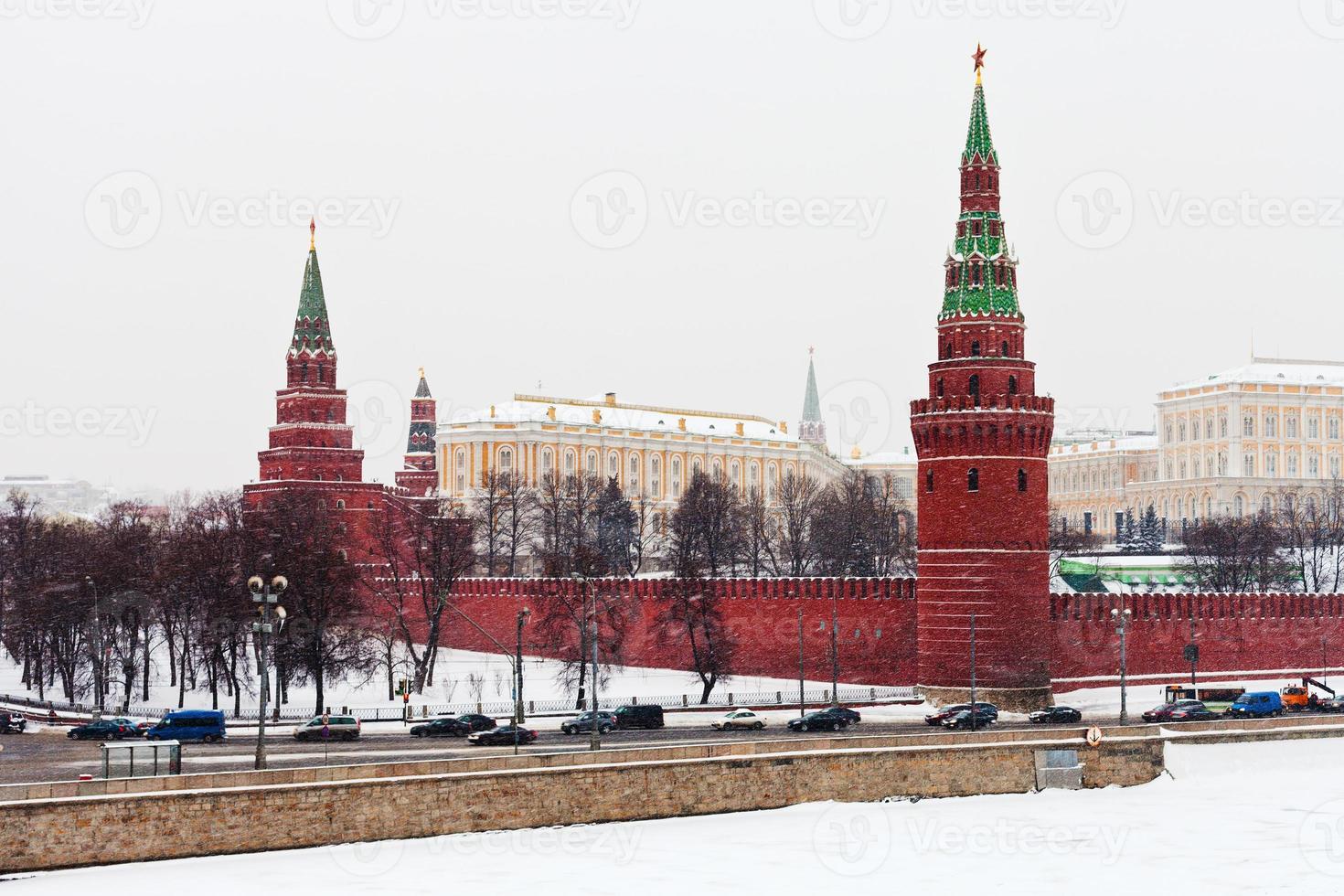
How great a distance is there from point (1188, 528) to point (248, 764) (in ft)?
275

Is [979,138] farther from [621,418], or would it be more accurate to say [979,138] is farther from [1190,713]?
[621,418]

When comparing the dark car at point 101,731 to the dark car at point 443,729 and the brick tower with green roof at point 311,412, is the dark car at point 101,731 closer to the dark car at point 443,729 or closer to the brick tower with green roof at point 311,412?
the dark car at point 443,729

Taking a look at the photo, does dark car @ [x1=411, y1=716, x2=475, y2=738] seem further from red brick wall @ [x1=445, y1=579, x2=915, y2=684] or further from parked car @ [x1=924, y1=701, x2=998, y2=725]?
red brick wall @ [x1=445, y1=579, x2=915, y2=684]

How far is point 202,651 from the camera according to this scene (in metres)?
68.8

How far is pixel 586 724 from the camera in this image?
50.0 metres

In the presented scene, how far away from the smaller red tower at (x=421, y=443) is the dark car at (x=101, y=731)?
81.0 m

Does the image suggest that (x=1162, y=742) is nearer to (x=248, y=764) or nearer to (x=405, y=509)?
(x=248, y=764)

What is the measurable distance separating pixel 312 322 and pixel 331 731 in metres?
46.0

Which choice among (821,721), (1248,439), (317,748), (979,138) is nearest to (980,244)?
(979,138)

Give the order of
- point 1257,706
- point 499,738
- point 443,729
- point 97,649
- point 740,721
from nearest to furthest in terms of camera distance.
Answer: point 499,738 < point 443,729 < point 740,721 < point 1257,706 < point 97,649

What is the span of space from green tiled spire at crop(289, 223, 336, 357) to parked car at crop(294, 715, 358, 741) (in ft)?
146

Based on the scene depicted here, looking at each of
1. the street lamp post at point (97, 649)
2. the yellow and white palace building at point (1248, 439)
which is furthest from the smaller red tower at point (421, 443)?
the street lamp post at point (97, 649)

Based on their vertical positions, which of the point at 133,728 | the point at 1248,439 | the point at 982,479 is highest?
the point at 1248,439

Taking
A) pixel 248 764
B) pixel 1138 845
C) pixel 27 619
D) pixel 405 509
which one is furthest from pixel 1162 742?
pixel 405 509
